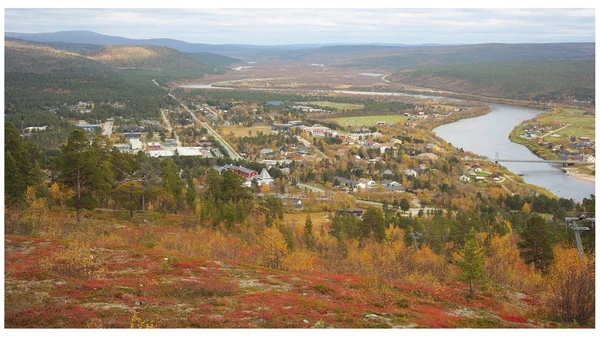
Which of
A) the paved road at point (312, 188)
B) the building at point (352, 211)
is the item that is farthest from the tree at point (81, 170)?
the paved road at point (312, 188)

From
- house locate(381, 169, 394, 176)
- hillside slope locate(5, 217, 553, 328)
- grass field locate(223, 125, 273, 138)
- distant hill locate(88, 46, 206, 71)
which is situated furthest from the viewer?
distant hill locate(88, 46, 206, 71)

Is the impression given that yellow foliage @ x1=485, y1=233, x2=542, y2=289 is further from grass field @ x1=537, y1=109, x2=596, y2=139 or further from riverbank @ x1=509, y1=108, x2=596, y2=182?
grass field @ x1=537, y1=109, x2=596, y2=139

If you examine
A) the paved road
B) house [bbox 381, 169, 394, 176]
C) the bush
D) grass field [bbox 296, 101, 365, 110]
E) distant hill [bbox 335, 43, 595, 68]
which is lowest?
the paved road

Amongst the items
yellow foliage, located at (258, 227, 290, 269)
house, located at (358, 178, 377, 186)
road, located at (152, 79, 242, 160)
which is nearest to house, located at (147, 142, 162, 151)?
road, located at (152, 79, 242, 160)

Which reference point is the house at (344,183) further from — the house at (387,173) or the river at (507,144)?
the river at (507,144)

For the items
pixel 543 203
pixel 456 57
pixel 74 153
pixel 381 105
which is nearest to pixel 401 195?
pixel 543 203

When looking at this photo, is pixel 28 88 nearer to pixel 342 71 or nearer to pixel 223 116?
pixel 223 116

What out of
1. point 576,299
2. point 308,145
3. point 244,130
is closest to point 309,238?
point 576,299
